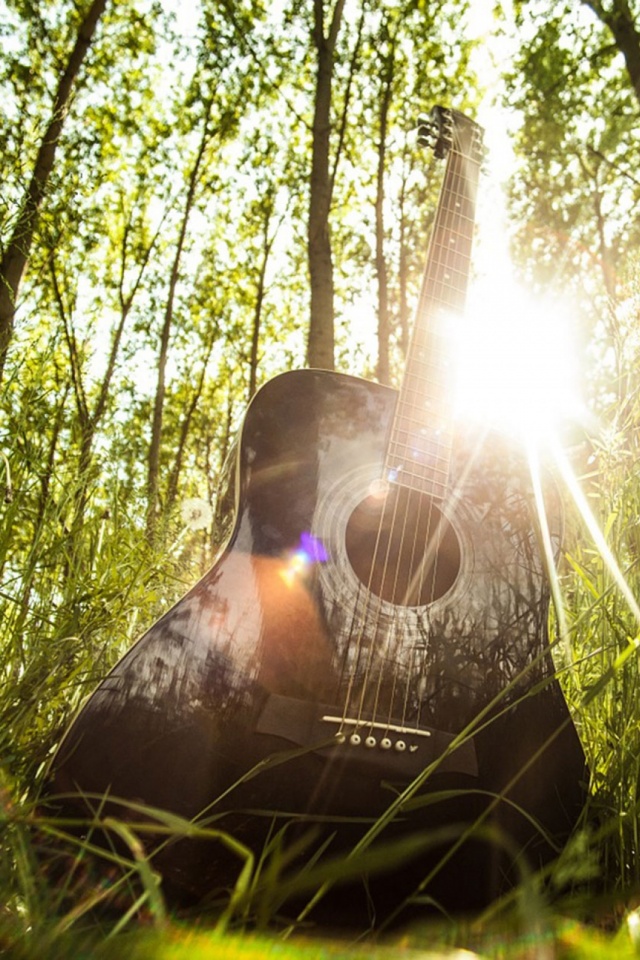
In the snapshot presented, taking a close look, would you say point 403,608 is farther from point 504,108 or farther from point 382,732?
point 504,108

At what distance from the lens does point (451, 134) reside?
297cm

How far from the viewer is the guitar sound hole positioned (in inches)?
70.4

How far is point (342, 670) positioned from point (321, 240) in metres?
6.07

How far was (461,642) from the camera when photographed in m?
1.71

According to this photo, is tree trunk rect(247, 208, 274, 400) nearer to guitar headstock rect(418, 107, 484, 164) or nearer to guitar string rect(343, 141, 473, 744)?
guitar headstock rect(418, 107, 484, 164)

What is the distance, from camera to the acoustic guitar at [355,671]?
1.42 m

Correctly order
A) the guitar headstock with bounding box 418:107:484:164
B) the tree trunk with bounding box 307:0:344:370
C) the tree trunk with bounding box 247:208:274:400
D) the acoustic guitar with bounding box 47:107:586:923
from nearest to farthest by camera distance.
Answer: the acoustic guitar with bounding box 47:107:586:923 → the guitar headstock with bounding box 418:107:484:164 → the tree trunk with bounding box 307:0:344:370 → the tree trunk with bounding box 247:208:274:400

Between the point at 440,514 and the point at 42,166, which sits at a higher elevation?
the point at 42,166

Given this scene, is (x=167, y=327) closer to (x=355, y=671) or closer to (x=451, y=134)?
(x=451, y=134)

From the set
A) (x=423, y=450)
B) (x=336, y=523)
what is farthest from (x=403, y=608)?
(x=423, y=450)

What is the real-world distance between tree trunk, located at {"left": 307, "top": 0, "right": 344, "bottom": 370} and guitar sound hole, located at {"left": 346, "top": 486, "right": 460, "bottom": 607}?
4812 millimetres

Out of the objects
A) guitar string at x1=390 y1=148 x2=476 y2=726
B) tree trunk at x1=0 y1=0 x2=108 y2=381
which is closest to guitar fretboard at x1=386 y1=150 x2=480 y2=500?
guitar string at x1=390 y1=148 x2=476 y2=726

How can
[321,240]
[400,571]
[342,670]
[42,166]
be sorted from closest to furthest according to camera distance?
1. [342,670]
2. [400,571]
3. [42,166]
4. [321,240]

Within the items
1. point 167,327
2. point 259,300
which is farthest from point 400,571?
point 259,300
